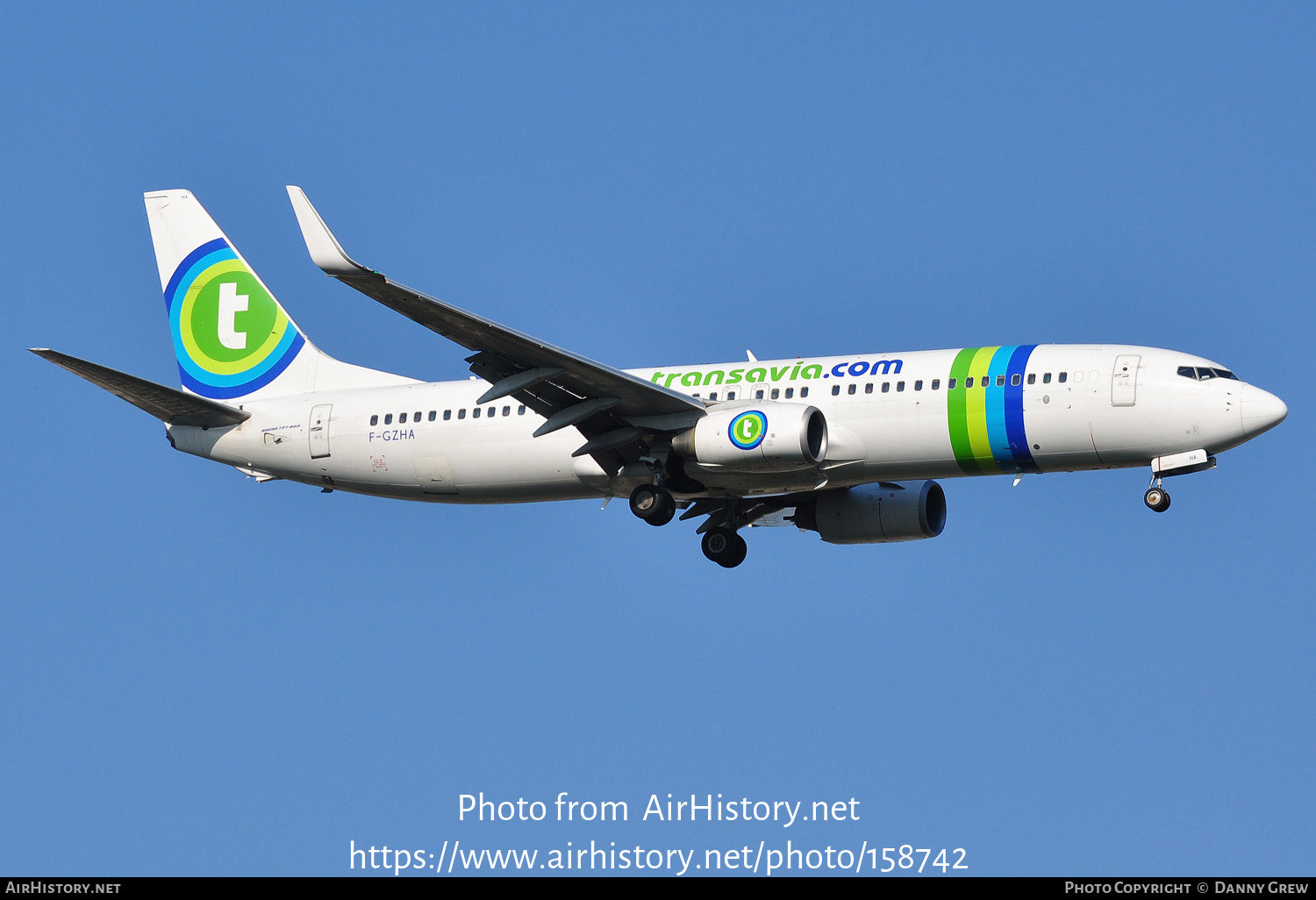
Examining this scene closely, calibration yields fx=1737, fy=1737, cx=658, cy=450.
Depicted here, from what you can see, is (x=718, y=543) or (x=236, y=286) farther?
(x=236, y=286)

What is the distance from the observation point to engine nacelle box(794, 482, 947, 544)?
136 ft

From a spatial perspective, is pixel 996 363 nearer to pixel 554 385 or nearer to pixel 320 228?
pixel 554 385

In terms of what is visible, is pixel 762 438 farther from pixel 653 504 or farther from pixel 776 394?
pixel 653 504

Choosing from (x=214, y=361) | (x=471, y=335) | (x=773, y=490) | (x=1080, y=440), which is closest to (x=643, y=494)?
(x=773, y=490)

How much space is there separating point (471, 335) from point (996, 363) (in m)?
11.0

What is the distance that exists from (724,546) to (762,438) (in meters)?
6.18

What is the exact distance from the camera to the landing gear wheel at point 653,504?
125 feet

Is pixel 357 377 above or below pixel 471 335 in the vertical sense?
above

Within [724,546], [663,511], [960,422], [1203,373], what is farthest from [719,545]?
[1203,373]

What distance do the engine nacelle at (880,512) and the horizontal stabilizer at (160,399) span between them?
14103 mm

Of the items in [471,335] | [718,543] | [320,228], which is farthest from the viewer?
[718,543]

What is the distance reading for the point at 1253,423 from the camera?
35000 millimetres

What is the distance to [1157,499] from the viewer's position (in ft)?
116

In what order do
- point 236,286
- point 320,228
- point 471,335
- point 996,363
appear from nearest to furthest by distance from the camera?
point 320,228
point 471,335
point 996,363
point 236,286
